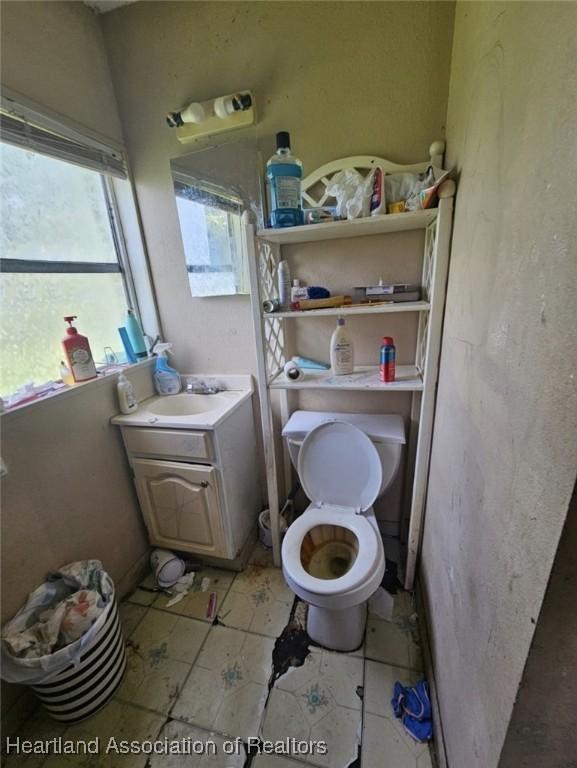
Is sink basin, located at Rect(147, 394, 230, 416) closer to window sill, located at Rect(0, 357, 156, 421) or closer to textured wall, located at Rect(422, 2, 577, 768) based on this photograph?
window sill, located at Rect(0, 357, 156, 421)

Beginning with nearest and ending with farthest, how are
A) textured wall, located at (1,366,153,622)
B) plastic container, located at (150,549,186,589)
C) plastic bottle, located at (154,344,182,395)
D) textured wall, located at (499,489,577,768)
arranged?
textured wall, located at (499,489,577,768)
textured wall, located at (1,366,153,622)
plastic container, located at (150,549,186,589)
plastic bottle, located at (154,344,182,395)

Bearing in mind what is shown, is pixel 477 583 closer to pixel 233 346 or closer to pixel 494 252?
pixel 494 252

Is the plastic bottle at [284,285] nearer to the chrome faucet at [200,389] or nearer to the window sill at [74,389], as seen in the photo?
the chrome faucet at [200,389]

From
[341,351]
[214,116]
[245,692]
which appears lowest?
[245,692]

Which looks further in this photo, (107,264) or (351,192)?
(107,264)

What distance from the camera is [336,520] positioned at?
1282mm

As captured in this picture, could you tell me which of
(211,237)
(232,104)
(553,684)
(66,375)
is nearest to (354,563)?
(553,684)

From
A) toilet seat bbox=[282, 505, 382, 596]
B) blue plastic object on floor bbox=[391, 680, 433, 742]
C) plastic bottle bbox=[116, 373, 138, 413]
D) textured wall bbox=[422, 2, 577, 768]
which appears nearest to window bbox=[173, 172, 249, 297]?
plastic bottle bbox=[116, 373, 138, 413]

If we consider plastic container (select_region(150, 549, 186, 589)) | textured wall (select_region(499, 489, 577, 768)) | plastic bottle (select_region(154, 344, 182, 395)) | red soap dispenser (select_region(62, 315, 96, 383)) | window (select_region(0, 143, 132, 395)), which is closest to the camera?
textured wall (select_region(499, 489, 577, 768))

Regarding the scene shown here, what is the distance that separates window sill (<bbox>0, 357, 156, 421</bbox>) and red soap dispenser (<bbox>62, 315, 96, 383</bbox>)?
0.13ft

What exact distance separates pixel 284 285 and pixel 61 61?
1191 millimetres

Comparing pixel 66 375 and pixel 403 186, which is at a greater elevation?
pixel 403 186

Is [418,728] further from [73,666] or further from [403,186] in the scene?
[403,186]

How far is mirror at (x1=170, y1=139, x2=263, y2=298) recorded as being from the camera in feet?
4.43
